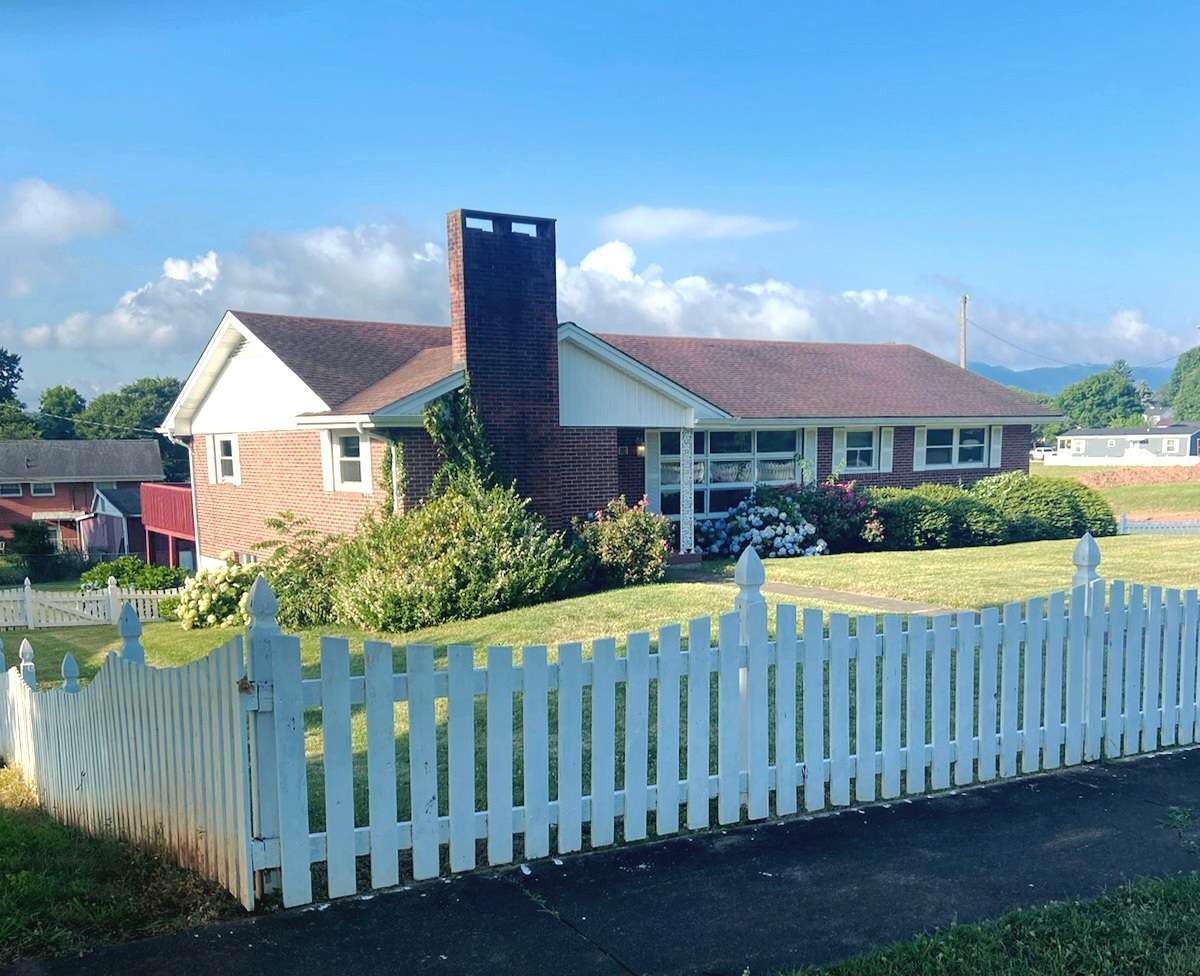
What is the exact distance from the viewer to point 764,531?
20375 millimetres

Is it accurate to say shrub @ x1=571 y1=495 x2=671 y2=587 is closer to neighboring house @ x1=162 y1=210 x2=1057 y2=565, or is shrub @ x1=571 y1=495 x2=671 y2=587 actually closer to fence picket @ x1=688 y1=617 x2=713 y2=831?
neighboring house @ x1=162 y1=210 x2=1057 y2=565

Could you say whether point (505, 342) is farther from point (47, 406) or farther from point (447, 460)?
point (47, 406)

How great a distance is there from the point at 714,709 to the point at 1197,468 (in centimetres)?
6160

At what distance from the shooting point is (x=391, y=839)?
4.27 metres

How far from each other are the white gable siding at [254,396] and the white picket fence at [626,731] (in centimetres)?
1345

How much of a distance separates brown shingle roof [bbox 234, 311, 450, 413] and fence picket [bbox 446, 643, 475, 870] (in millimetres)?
12565

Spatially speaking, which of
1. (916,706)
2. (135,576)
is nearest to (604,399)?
(916,706)

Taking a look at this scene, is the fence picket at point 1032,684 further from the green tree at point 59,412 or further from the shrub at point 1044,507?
the green tree at point 59,412

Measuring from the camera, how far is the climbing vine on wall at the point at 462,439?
16.0m

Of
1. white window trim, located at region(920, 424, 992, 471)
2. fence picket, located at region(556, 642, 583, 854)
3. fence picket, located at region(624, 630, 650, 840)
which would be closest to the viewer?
fence picket, located at region(556, 642, 583, 854)

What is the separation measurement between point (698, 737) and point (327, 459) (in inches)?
580

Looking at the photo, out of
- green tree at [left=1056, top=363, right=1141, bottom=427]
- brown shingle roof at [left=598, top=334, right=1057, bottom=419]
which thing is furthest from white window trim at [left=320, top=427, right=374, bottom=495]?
green tree at [left=1056, top=363, right=1141, bottom=427]

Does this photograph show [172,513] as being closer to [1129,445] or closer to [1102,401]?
[1129,445]

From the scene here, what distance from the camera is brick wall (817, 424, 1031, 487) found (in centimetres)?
2453
